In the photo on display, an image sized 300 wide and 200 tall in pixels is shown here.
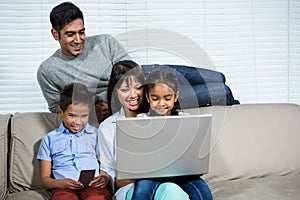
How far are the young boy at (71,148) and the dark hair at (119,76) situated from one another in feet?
0.33

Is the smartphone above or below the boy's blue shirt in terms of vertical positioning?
below

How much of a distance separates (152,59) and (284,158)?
1.01m

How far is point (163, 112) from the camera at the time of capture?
1.95 metres

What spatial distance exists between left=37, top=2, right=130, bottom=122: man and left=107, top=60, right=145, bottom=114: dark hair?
0.44 feet

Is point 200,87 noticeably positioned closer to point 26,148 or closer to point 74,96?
point 74,96

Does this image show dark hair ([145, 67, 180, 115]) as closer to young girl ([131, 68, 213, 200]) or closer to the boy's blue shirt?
young girl ([131, 68, 213, 200])

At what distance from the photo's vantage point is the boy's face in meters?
1.99

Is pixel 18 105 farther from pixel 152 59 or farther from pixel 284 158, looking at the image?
pixel 284 158

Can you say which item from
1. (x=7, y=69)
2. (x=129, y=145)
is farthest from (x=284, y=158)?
(x=7, y=69)

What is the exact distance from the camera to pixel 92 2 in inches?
110

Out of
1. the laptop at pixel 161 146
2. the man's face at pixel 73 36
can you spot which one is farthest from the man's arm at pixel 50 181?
the man's face at pixel 73 36

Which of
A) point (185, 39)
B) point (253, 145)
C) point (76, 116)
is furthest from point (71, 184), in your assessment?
point (185, 39)

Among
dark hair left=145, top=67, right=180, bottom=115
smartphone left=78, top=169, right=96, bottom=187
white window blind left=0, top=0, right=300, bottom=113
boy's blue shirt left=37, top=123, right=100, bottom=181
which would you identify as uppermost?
white window blind left=0, top=0, right=300, bottom=113

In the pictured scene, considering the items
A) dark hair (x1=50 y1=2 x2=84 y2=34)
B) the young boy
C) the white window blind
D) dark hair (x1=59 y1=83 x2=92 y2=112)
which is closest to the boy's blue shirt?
the young boy
